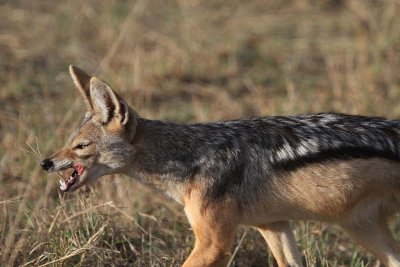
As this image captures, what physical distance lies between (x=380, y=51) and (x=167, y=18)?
11.9ft

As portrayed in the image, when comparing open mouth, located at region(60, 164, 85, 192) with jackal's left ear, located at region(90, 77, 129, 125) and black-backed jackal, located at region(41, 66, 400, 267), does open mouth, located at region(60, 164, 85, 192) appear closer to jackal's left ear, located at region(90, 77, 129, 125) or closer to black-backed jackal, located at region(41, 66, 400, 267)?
black-backed jackal, located at region(41, 66, 400, 267)

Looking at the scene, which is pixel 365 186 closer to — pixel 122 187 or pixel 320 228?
pixel 320 228

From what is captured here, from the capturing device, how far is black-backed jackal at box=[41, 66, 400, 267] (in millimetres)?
6902

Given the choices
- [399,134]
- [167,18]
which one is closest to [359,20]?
[167,18]

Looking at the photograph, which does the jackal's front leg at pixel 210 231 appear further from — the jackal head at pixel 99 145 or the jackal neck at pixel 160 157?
the jackal head at pixel 99 145

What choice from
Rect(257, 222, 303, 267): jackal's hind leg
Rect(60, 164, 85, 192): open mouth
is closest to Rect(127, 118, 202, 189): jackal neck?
Rect(60, 164, 85, 192): open mouth

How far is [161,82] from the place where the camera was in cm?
1252

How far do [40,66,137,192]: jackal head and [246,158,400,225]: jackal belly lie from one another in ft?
3.50

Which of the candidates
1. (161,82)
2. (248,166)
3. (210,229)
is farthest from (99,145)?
(161,82)

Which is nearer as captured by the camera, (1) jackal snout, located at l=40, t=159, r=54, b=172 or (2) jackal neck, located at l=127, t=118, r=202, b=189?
(1) jackal snout, located at l=40, t=159, r=54, b=172

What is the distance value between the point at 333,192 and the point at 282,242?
2.49 feet

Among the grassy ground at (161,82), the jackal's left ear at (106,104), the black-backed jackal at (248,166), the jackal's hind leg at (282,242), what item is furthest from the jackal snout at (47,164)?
the jackal's hind leg at (282,242)

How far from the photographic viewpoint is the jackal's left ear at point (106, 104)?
6.81m

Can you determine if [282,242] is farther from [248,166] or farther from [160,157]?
[160,157]
